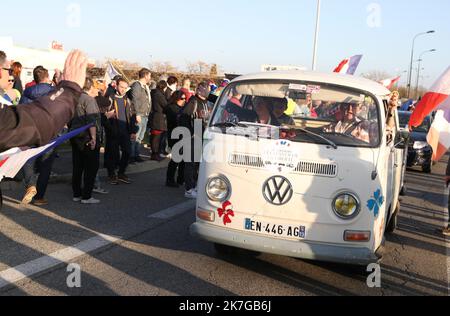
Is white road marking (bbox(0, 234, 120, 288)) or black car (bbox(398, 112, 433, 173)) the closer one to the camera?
white road marking (bbox(0, 234, 120, 288))

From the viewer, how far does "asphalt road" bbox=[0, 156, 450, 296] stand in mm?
4605

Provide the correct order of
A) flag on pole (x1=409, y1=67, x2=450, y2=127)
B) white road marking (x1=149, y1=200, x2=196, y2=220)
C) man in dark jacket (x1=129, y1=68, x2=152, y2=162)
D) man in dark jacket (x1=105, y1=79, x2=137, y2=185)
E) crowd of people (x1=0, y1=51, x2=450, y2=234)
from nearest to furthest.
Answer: crowd of people (x1=0, y1=51, x2=450, y2=234) → flag on pole (x1=409, y1=67, x2=450, y2=127) → white road marking (x1=149, y1=200, x2=196, y2=220) → man in dark jacket (x1=105, y1=79, x2=137, y2=185) → man in dark jacket (x1=129, y1=68, x2=152, y2=162)

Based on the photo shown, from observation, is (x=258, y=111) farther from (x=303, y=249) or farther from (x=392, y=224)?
(x=392, y=224)

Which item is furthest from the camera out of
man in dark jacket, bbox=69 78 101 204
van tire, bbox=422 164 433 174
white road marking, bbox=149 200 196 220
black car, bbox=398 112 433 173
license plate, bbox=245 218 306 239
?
van tire, bbox=422 164 433 174

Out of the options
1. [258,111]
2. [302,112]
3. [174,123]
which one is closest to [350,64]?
[174,123]

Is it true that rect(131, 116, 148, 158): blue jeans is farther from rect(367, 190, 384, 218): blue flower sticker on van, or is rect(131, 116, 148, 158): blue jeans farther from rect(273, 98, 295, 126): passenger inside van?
rect(367, 190, 384, 218): blue flower sticker on van

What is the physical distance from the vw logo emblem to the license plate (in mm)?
228

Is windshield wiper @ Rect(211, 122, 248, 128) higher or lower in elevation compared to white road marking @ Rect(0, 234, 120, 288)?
higher

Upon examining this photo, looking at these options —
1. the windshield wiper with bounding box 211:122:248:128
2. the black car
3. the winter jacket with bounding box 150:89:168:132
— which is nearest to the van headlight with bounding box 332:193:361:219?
the windshield wiper with bounding box 211:122:248:128

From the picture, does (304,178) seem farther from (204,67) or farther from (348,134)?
(204,67)

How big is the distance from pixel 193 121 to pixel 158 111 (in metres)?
2.84

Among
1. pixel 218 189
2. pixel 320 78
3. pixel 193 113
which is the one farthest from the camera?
pixel 193 113

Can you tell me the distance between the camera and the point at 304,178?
4684 millimetres

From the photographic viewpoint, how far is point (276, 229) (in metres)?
4.73
